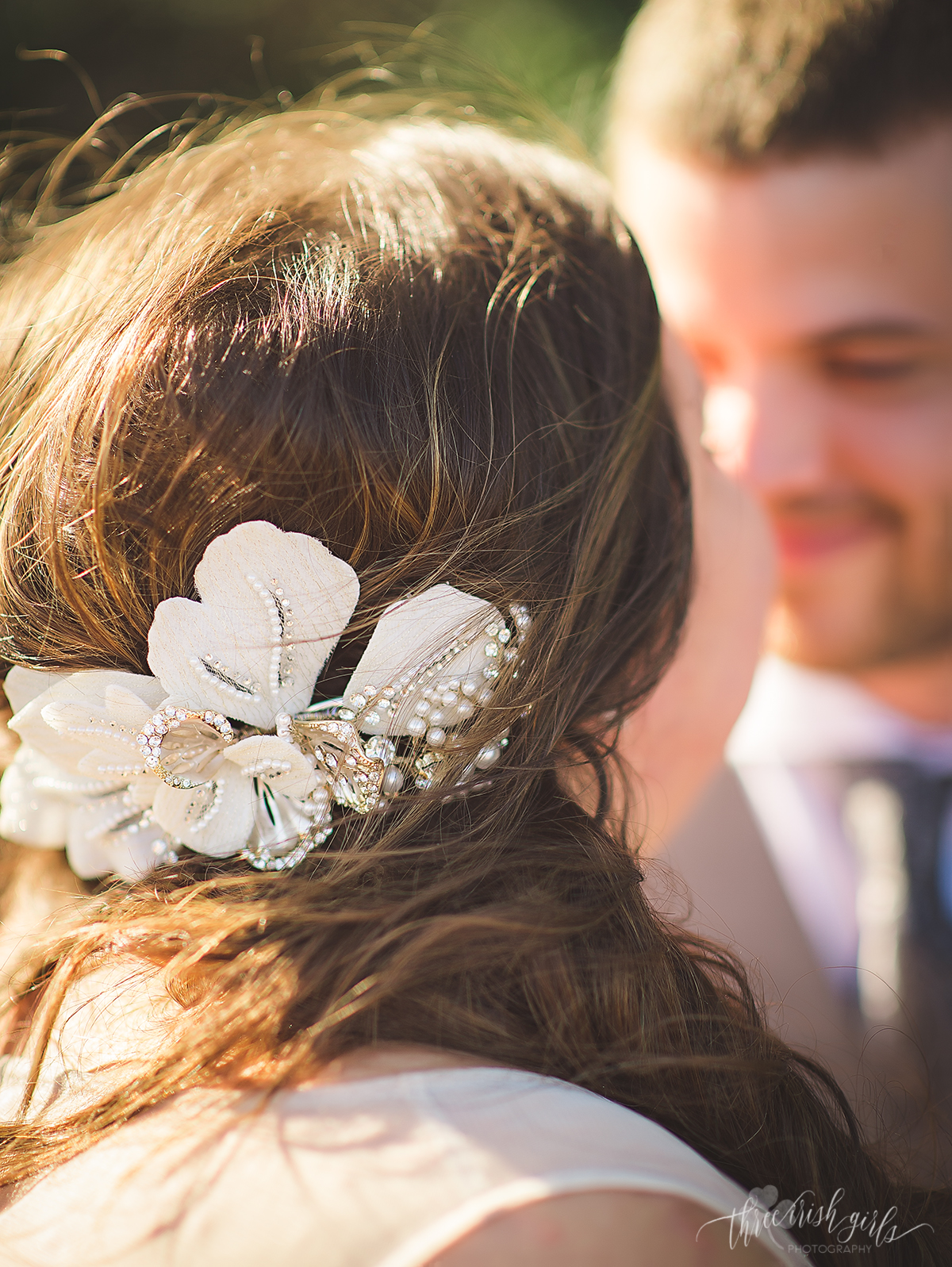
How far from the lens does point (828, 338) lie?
1.73m

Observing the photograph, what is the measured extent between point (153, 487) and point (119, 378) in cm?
11

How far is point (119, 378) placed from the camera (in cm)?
79

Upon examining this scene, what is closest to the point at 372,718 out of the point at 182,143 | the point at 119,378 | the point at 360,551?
the point at 360,551

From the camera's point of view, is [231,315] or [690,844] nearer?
[231,315]

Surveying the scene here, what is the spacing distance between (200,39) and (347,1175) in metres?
3.94

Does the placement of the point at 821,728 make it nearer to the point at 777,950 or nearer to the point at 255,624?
the point at 777,950

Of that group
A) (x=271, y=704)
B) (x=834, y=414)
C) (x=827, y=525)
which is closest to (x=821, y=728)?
(x=827, y=525)

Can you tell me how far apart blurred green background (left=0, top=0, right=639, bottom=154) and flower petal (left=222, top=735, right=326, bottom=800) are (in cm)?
298

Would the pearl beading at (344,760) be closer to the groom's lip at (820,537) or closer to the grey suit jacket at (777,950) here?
the grey suit jacket at (777,950)

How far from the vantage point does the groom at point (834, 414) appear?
5.49 feet

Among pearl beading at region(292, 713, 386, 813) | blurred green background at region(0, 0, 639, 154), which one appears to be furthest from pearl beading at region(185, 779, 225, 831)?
blurred green background at region(0, 0, 639, 154)

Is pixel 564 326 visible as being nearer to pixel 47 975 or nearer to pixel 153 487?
pixel 153 487

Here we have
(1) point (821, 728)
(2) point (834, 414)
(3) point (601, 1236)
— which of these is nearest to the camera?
(3) point (601, 1236)

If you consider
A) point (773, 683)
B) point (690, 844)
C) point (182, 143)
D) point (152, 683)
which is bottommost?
point (690, 844)
